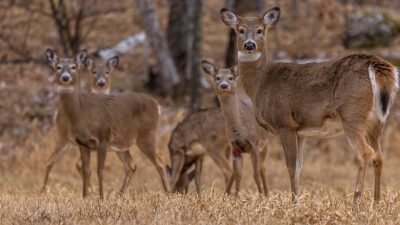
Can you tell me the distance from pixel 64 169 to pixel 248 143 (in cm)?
519

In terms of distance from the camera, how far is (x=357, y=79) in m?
9.11

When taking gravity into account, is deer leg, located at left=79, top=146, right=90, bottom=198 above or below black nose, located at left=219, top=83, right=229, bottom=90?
below

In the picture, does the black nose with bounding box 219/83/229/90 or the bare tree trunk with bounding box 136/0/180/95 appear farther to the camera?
the bare tree trunk with bounding box 136/0/180/95

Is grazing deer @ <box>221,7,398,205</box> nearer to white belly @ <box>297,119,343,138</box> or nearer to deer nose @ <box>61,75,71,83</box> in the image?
white belly @ <box>297,119,343,138</box>

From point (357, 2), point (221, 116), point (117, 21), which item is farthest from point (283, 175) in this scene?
point (357, 2)

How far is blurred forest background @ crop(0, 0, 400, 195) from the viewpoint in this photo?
19.2m

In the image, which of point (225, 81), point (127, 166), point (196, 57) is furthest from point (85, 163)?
point (196, 57)

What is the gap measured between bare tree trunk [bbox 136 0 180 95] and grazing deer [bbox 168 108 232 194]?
6492mm

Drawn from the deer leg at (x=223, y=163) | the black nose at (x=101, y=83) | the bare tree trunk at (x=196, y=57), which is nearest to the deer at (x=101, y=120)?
the deer leg at (x=223, y=163)

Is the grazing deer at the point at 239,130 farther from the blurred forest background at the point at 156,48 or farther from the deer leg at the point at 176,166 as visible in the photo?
the blurred forest background at the point at 156,48

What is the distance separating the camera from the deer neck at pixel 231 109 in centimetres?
1290

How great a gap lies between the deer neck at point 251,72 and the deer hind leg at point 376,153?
4.77 feet

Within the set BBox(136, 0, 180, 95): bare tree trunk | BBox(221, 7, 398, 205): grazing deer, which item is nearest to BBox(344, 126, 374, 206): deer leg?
BBox(221, 7, 398, 205): grazing deer

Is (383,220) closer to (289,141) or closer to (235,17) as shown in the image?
(289,141)
